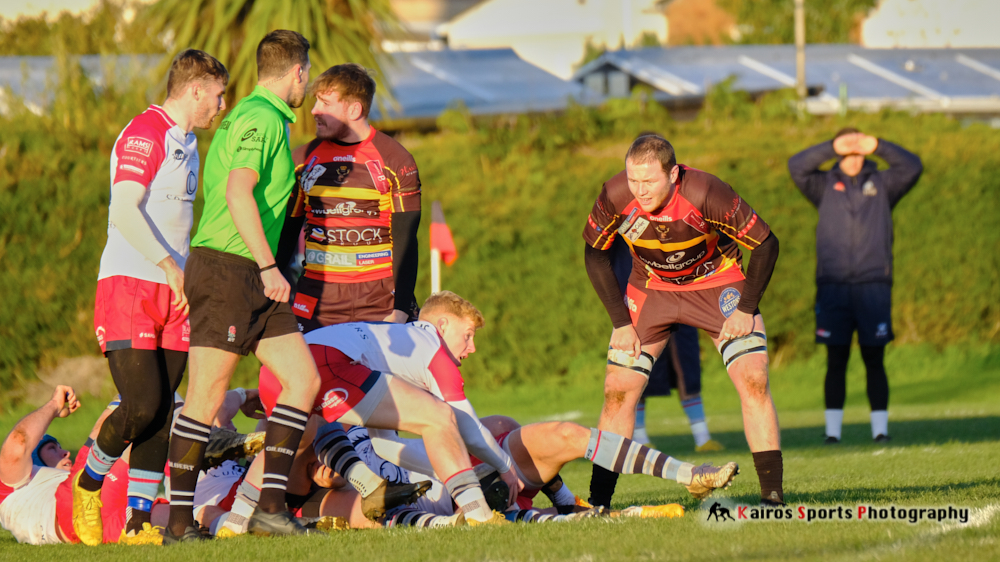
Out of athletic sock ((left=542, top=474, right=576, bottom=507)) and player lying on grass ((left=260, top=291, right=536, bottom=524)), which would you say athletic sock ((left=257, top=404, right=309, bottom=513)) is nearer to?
player lying on grass ((left=260, top=291, right=536, bottom=524))

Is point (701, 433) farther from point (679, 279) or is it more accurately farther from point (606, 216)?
point (606, 216)

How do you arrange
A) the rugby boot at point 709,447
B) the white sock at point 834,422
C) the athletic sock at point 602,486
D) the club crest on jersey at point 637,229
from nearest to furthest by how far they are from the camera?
the club crest on jersey at point 637,229, the athletic sock at point 602,486, the rugby boot at point 709,447, the white sock at point 834,422

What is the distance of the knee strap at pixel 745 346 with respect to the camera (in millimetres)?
5461

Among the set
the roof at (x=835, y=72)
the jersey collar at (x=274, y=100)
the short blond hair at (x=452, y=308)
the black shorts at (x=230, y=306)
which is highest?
the roof at (x=835, y=72)

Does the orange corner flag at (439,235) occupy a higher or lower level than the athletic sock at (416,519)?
higher

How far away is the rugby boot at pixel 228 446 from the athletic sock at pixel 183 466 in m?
0.51

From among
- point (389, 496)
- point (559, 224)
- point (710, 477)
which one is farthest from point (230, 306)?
point (559, 224)

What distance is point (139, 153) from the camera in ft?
16.7

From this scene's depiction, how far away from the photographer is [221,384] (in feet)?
16.1

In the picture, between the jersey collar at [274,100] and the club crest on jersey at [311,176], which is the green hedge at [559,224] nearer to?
the club crest on jersey at [311,176]

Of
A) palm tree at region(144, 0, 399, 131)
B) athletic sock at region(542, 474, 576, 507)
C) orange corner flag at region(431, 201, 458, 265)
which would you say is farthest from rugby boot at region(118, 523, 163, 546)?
palm tree at region(144, 0, 399, 131)

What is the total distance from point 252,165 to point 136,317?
3.33 feet

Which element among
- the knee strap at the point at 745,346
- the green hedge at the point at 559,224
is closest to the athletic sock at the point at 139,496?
the knee strap at the point at 745,346

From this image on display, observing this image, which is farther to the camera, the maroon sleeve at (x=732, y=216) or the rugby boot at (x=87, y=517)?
the maroon sleeve at (x=732, y=216)
